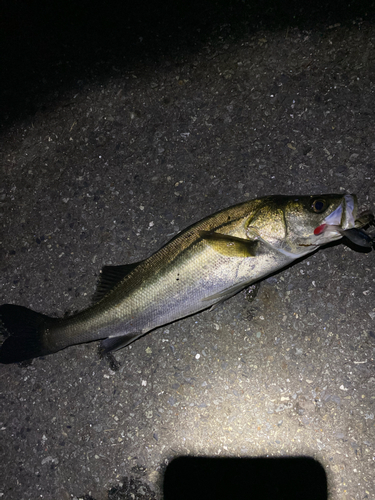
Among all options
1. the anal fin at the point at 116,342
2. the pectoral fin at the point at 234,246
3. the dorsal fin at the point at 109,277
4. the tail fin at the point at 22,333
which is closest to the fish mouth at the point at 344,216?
the pectoral fin at the point at 234,246

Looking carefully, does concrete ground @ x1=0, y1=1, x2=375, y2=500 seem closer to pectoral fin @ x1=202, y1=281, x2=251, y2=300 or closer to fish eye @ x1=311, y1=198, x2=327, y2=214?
pectoral fin @ x1=202, y1=281, x2=251, y2=300

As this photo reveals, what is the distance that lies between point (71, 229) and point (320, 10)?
128 inches

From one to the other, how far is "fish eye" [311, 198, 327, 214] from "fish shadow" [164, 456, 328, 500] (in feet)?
6.97

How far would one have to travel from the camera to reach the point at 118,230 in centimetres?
321

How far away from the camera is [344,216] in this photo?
87.0 inches

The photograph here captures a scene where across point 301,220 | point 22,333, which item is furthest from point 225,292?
point 22,333

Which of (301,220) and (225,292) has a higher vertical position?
(301,220)

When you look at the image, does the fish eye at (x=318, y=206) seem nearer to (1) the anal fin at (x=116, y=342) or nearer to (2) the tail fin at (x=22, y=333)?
(1) the anal fin at (x=116, y=342)

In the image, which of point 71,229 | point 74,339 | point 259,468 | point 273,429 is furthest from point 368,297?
point 71,229

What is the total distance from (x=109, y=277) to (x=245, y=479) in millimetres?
2144

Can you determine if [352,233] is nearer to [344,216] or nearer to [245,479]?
[344,216]

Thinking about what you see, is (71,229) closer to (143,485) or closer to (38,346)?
(38,346)

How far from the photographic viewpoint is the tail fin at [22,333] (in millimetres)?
2939

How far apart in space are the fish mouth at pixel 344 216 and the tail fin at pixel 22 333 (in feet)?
8.42
